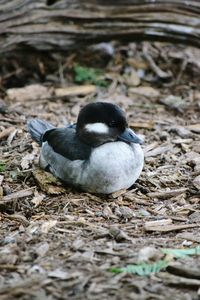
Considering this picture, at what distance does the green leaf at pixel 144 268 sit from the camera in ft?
11.5

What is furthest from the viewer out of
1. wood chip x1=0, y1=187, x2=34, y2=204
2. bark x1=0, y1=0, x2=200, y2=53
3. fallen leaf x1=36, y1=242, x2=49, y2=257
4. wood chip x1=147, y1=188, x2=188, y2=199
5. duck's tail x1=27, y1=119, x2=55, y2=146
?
bark x1=0, y1=0, x2=200, y2=53

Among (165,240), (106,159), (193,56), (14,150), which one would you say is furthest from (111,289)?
(193,56)

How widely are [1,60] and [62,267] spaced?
4.52 metres

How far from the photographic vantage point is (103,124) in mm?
5070

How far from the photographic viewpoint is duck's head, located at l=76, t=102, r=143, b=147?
16.6 feet

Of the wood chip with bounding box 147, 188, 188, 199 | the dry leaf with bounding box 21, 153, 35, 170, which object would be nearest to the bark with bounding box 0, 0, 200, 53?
the dry leaf with bounding box 21, 153, 35, 170

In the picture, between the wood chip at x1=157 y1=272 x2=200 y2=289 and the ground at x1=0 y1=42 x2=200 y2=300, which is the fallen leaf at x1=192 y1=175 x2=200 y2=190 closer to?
the ground at x1=0 y1=42 x2=200 y2=300

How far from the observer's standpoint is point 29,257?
150 inches

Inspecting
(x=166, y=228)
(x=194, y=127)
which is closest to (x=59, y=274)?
(x=166, y=228)

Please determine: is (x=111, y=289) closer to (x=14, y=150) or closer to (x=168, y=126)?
(x=14, y=150)

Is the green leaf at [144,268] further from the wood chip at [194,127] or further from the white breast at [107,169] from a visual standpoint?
the wood chip at [194,127]

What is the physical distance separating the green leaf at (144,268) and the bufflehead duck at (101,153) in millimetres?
1453

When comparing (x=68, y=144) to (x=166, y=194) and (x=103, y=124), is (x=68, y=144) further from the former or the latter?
(x=166, y=194)

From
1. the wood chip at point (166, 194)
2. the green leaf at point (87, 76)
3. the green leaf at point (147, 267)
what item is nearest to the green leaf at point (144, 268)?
the green leaf at point (147, 267)
